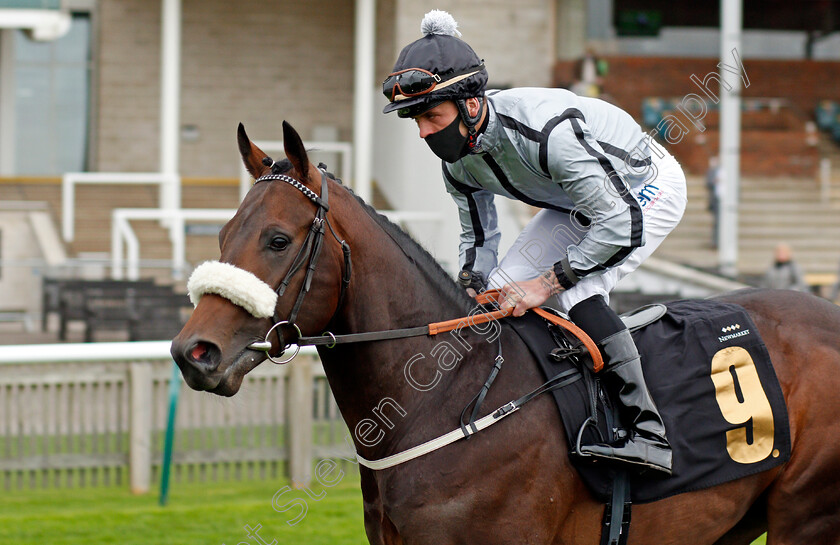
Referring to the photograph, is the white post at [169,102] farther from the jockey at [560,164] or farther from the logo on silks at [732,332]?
the logo on silks at [732,332]

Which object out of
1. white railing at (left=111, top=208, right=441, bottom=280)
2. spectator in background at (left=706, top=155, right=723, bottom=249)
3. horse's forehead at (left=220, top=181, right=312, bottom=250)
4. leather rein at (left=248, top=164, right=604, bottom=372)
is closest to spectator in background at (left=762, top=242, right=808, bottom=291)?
spectator in background at (left=706, top=155, right=723, bottom=249)

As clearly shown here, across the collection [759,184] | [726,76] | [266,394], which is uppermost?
[726,76]

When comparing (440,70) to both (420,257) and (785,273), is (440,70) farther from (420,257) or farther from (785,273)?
(785,273)

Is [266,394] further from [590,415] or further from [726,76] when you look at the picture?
[726,76]

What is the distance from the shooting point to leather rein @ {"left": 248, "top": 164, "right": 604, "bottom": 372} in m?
2.48

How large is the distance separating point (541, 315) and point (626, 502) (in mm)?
595

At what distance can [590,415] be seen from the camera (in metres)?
2.80

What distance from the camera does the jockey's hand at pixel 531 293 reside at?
286cm

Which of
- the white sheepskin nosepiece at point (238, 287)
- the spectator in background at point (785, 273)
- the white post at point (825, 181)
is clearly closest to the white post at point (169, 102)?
the spectator in background at point (785, 273)

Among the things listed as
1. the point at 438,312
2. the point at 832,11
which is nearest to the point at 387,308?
the point at 438,312

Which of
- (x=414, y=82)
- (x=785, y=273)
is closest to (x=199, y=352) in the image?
(x=414, y=82)

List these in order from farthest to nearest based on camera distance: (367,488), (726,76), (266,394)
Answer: (726,76)
(266,394)
(367,488)

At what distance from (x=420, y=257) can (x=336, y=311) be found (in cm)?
35

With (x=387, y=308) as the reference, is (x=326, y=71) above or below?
above
